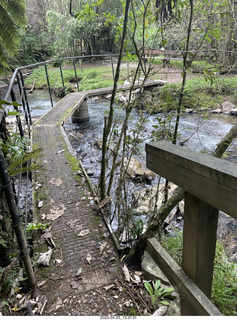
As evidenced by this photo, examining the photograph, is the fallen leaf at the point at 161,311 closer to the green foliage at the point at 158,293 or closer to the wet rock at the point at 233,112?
the green foliage at the point at 158,293

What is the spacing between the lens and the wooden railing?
2.13 ft

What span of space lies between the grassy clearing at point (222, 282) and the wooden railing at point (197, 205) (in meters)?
0.87

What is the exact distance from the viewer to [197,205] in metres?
0.79

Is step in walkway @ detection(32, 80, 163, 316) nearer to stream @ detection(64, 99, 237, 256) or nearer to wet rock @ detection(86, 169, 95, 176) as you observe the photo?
stream @ detection(64, 99, 237, 256)

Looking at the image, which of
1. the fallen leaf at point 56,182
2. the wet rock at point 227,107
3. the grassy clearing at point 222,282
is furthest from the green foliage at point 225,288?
the wet rock at point 227,107

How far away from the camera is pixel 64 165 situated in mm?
3018

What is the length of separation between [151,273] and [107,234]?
50cm

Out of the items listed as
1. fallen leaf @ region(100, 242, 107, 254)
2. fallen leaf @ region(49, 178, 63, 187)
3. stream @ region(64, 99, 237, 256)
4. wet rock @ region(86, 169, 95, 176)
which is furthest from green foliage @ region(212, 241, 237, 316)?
wet rock @ region(86, 169, 95, 176)

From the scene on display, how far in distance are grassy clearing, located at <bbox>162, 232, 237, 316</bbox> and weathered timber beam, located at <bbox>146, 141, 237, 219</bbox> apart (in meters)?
1.37

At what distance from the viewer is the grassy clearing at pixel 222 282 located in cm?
170

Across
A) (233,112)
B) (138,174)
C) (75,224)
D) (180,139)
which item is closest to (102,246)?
(75,224)

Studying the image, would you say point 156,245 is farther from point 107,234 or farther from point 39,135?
point 39,135

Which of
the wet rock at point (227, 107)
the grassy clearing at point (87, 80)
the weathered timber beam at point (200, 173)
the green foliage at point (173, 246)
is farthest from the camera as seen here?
the grassy clearing at point (87, 80)

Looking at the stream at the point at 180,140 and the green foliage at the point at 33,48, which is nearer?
the stream at the point at 180,140
